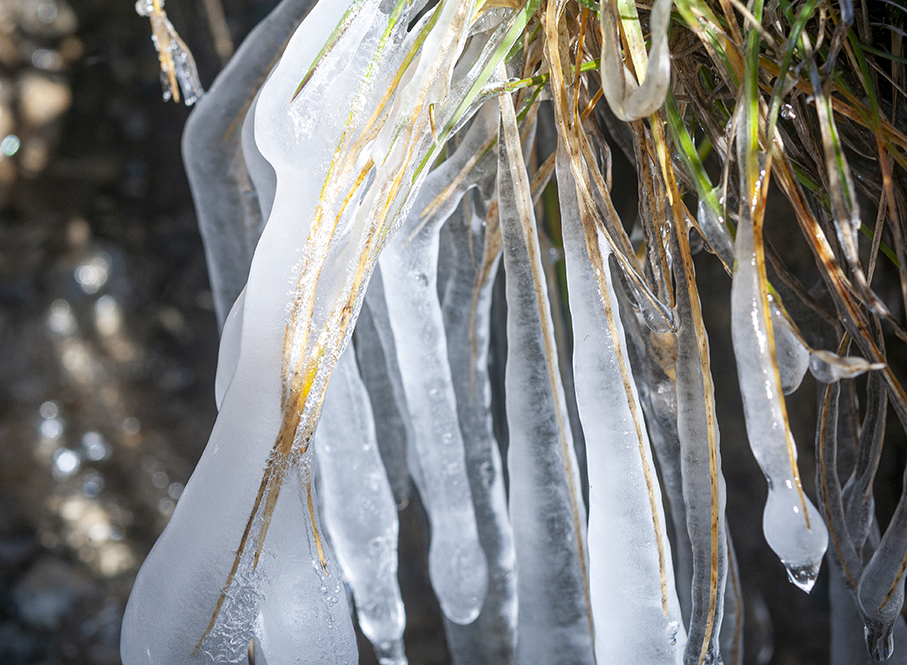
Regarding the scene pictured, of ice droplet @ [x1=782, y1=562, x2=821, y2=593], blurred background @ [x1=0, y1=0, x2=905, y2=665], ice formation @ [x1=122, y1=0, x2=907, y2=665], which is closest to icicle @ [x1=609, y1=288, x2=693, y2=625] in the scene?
ice formation @ [x1=122, y1=0, x2=907, y2=665]

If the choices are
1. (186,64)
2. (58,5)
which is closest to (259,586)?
(186,64)

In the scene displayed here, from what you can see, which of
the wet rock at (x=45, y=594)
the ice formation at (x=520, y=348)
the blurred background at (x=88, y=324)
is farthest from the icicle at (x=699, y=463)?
the wet rock at (x=45, y=594)

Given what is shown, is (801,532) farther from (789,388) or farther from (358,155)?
(358,155)

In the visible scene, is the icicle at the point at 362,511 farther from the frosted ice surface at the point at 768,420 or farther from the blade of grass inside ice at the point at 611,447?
the frosted ice surface at the point at 768,420

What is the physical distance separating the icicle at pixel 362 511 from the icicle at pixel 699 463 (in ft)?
0.96

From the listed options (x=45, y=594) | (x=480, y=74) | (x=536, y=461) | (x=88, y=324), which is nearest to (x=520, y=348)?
(x=536, y=461)

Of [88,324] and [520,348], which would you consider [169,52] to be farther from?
[88,324]

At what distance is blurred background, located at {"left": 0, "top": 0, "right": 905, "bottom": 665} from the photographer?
1131mm

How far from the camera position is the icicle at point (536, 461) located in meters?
0.47

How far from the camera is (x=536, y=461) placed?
526 millimetres

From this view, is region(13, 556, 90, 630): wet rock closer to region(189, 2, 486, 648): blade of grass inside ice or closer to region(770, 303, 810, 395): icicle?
region(189, 2, 486, 648): blade of grass inside ice

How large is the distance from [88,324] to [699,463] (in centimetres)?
114

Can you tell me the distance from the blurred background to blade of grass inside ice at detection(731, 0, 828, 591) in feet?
2.62

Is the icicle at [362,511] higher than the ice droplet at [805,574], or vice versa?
the icicle at [362,511]
